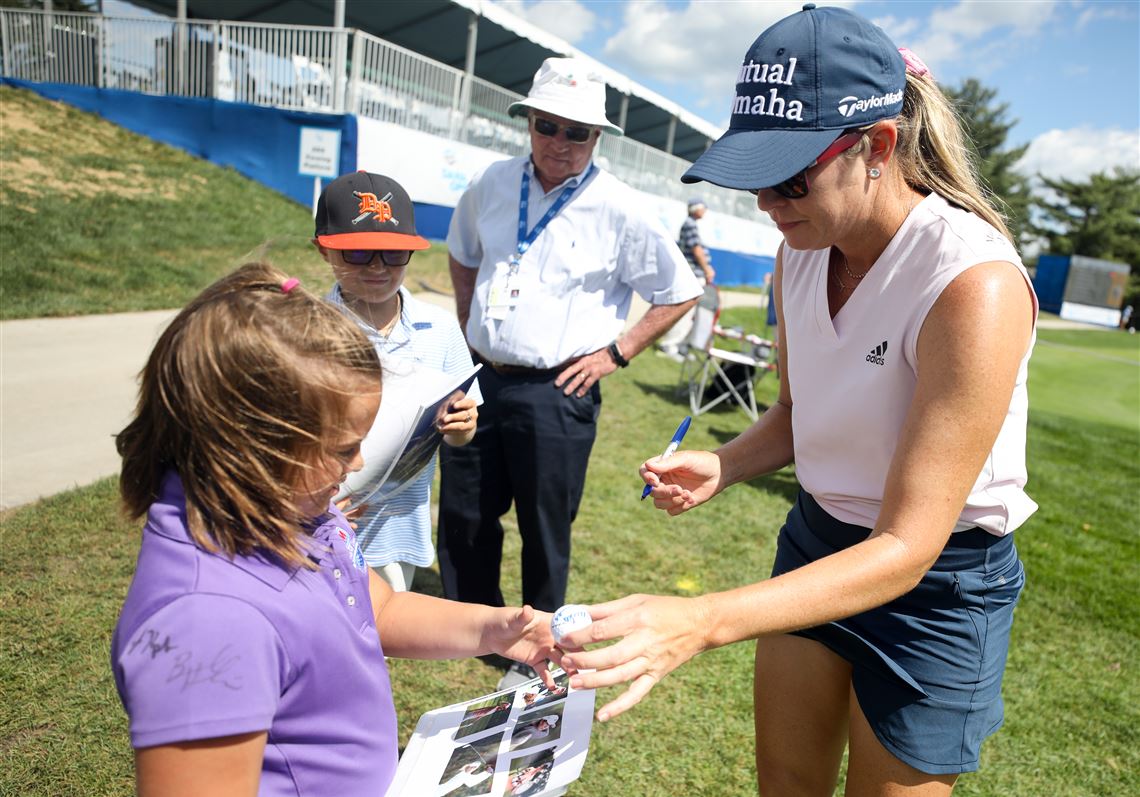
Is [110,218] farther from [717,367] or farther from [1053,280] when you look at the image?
[1053,280]

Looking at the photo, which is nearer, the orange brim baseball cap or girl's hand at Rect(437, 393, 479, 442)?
girl's hand at Rect(437, 393, 479, 442)

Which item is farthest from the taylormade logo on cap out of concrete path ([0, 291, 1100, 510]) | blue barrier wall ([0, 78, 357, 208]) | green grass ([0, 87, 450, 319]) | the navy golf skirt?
blue barrier wall ([0, 78, 357, 208])

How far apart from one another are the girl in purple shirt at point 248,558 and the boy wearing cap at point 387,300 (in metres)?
1.27

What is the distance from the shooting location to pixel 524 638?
1.47m

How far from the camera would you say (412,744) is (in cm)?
149

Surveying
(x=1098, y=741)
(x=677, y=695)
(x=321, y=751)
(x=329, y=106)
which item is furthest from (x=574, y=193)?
(x=329, y=106)

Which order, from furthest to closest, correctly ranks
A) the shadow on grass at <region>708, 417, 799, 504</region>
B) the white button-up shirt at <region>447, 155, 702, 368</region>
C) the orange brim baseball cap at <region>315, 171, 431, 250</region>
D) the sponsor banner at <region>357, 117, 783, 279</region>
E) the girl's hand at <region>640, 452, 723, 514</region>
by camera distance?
the sponsor banner at <region>357, 117, 783, 279</region> < the shadow on grass at <region>708, 417, 799, 504</region> < the white button-up shirt at <region>447, 155, 702, 368</region> < the orange brim baseball cap at <region>315, 171, 431, 250</region> < the girl's hand at <region>640, 452, 723, 514</region>

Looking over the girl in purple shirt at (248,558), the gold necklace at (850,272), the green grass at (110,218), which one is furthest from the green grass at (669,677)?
the green grass at (110,218)

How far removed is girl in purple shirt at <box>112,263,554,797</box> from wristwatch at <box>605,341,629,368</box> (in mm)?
2205

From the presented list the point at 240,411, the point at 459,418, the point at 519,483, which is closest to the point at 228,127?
the point at 519,483

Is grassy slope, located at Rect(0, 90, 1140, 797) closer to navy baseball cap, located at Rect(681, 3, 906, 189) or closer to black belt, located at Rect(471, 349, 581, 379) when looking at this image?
black belt, located at Rect(471, 349, 581, 379)

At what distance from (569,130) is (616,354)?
96cm

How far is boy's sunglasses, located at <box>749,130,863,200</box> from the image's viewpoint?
1286 millimetres

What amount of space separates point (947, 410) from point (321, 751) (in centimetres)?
111
